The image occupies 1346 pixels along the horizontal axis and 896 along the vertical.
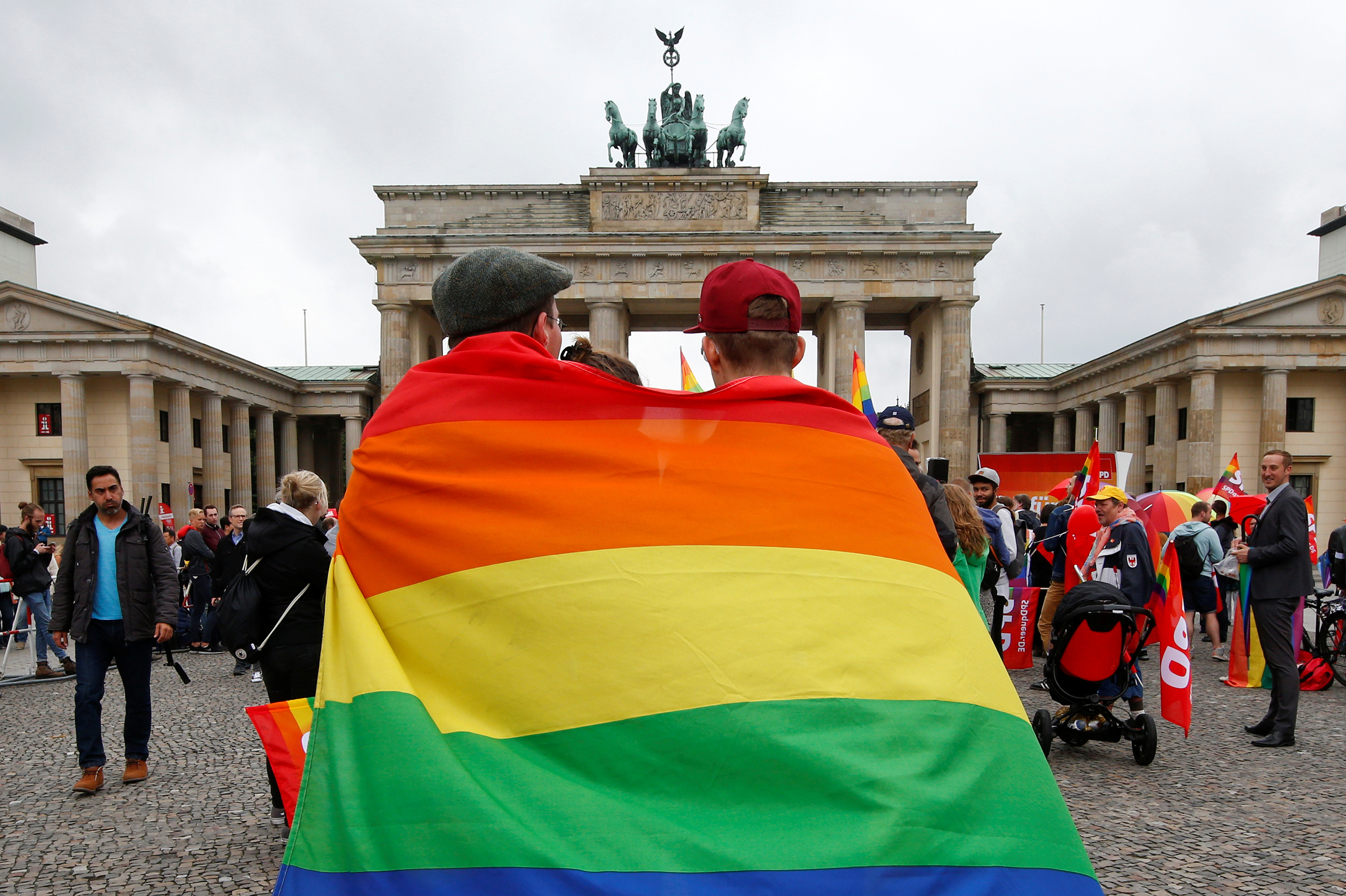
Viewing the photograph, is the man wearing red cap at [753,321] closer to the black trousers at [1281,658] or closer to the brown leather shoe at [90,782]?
the brown leather shoe at [90,782]

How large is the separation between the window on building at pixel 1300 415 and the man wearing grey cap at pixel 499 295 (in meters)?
41.1

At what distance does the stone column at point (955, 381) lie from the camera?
39.6 metres

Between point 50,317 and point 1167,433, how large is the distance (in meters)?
44.3

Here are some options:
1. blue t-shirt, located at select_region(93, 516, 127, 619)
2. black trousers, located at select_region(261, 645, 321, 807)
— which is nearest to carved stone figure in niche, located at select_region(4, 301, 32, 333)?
blue t-shirt, located at select_region(93, 516, 127, 619)

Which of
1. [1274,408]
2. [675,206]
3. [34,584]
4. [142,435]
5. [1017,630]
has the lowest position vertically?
[1017,630]

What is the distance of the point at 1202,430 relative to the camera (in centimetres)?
3400

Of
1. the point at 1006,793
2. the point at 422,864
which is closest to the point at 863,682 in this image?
the point at 1006,793

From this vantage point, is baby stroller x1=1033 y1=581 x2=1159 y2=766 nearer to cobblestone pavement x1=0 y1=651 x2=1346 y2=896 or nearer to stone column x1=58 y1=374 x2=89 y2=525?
cobblestone pavement x1=0 y1=651 x2=1346 y2=896

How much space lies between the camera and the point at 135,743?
588 centimetres

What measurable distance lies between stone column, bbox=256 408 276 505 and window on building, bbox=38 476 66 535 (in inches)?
391

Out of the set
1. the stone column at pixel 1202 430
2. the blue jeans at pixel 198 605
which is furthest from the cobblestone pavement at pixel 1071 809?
the stone column at pixel 1202 430

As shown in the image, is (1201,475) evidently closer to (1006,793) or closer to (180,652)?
(180,652)

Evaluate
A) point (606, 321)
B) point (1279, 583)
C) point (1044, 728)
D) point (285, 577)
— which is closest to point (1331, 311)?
point (606, 321)

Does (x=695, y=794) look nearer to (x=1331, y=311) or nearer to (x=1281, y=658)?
(x=1281, y=658)
